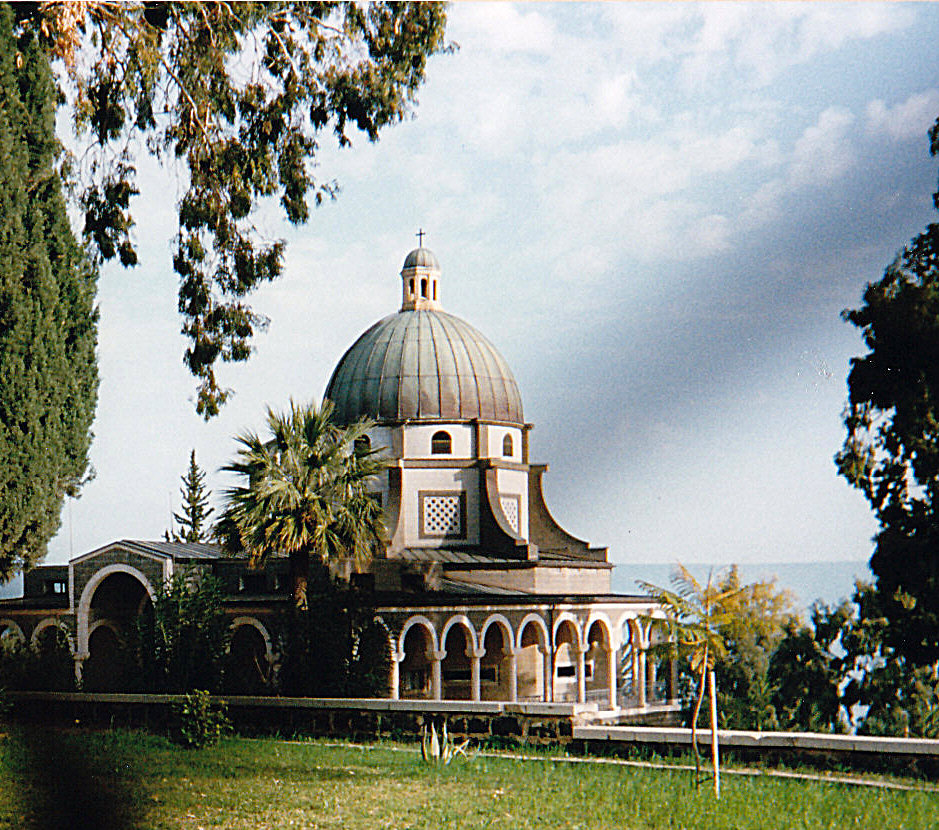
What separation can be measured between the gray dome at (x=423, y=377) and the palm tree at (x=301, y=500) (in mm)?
11938

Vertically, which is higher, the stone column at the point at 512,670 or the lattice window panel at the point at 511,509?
the lattice window panel at the point at 511,509

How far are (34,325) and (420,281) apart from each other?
25054mm

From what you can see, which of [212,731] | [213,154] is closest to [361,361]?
[213,154]

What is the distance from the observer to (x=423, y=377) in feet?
114

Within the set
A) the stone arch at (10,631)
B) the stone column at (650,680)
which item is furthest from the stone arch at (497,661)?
the stone arch at (10,631)

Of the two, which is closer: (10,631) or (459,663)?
(10,631)

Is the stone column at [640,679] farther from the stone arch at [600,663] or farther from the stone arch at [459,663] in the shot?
the stone arch at [459,663]

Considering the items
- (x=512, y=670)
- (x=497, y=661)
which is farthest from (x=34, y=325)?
(x=497, y=661)

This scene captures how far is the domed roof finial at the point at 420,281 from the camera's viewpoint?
1469 inches

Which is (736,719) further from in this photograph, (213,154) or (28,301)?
(28,301)

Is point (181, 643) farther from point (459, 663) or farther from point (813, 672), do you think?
point (813, 672)

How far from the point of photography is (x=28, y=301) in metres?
12.7

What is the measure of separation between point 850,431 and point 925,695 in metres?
24.0

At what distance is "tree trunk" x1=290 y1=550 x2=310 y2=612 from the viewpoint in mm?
20656
